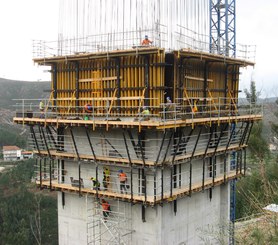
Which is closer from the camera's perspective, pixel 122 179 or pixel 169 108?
pixel 169 108

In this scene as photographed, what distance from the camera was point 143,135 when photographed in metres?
21.2

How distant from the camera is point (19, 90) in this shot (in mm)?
176500

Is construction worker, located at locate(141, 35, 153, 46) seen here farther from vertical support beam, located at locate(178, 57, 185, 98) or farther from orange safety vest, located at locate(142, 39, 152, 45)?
vertical support beam, located at locate(178, 57, 185, 98)

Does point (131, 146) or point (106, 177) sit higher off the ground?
point (131, 146)

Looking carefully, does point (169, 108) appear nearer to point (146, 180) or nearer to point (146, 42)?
point (146, 42)

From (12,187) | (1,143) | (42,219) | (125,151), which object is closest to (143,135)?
(125,151)

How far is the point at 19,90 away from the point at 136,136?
537 ft

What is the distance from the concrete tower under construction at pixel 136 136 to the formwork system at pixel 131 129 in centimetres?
6

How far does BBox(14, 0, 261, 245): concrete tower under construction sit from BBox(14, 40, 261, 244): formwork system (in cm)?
6

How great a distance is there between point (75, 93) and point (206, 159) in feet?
29.5

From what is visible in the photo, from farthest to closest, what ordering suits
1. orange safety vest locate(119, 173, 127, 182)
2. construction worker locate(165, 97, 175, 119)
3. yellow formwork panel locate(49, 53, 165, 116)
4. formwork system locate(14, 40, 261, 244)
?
1. orange safety vest locate(119, 173, 127, 182)
2. yellow formwork panel locate(49, 53, 165, 116)
3. formwork system locate(14, 40, 261, 244)
4. construction worker locate(165, 97, 175, 119)

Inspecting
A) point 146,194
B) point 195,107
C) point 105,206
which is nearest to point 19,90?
point 105,206

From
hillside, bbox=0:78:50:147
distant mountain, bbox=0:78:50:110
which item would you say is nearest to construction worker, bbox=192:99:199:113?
hillside, bbox=0:78:50:147

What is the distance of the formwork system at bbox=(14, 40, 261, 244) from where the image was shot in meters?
21.0
